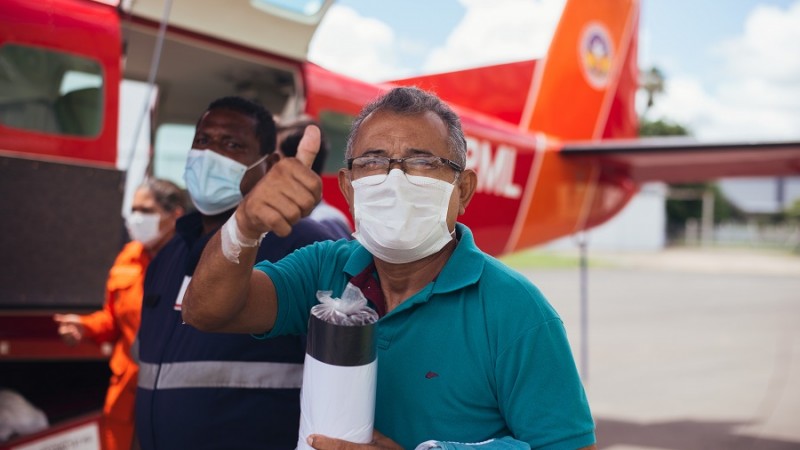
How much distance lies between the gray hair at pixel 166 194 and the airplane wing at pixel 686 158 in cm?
496

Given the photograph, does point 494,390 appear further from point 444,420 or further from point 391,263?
point 391,263

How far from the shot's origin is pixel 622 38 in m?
9.44

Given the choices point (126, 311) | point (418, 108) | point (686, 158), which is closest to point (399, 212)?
point (418, 108)

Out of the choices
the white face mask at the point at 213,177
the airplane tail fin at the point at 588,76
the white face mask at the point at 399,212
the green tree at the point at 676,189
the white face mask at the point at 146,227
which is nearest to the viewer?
the white face mask at the point at 399,212

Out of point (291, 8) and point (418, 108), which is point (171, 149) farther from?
point (418, 108)

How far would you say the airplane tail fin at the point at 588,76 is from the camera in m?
8.14

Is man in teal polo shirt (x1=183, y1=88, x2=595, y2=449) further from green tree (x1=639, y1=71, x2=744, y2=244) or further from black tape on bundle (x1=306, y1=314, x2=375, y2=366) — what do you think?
green tree (x1=639, y1=71, x2=744, y2=244)

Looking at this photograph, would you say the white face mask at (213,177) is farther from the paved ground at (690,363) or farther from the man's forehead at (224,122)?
the paved ground at (690,363)

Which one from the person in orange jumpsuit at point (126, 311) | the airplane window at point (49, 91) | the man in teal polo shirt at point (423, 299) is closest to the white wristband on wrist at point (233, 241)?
the man in teal polo shirt at point (423, 299)

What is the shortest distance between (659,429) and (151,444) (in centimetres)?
450

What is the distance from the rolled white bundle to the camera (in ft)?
3.81

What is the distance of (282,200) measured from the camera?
1.11 meters

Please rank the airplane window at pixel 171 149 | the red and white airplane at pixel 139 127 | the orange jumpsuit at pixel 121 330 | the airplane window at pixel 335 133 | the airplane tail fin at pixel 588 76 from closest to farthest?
the orange jumpsuit at pixel 121 330, the red and white airplane at pixel 139 127, the airplane window at pixel 335 133, the airplane window at pixel 171 149, the airplane tail fin at pixel 588 76

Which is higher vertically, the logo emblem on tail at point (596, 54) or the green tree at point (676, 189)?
the green tree at point (676, 189)
